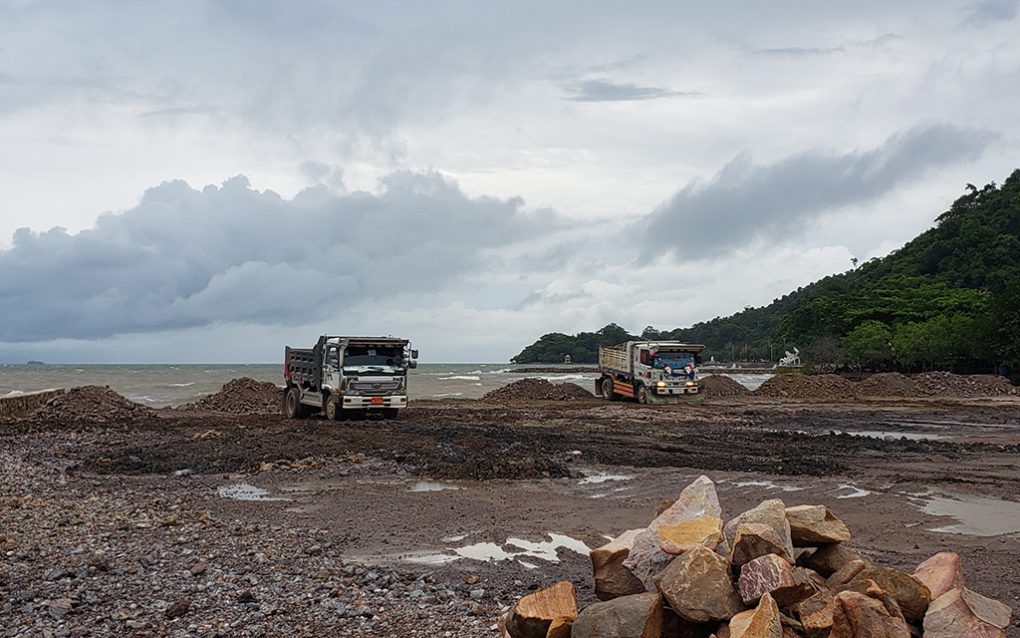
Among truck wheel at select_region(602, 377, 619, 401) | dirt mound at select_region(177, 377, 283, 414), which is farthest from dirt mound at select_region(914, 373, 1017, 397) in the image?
dirt mound at select_region(177, 377, 283, 414)

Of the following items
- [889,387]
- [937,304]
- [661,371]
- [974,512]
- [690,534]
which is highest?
[937,304]

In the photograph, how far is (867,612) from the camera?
4832 millimetres

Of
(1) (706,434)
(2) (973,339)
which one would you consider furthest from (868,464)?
(2) (973,339)

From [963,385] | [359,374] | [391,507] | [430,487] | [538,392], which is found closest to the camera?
[391,507]

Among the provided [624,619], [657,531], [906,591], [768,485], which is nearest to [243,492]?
[768,485]

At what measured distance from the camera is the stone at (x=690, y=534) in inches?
220

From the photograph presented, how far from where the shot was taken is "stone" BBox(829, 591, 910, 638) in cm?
479

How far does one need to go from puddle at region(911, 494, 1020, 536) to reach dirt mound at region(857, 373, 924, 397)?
3165 centimetres

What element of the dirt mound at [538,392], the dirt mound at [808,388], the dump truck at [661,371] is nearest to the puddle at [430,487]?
the dump truck at [661,371]

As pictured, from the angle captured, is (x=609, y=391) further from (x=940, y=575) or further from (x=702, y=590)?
(x=702, y=590)

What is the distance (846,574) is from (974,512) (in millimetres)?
8196

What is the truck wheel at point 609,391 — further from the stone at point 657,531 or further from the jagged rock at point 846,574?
the jagged rock at point 846,574

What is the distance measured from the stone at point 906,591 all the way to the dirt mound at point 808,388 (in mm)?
38278

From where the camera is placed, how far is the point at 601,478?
50.4ft
